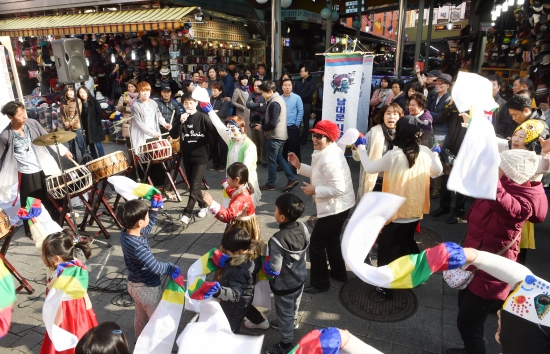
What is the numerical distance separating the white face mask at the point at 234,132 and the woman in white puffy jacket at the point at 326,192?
1.24m

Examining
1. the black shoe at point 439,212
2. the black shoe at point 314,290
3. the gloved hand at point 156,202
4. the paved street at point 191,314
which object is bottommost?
the paved street at point 191,314

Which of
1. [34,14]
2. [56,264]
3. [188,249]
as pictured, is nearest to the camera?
[56,264]

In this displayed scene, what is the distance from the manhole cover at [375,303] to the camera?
3635 millimetres

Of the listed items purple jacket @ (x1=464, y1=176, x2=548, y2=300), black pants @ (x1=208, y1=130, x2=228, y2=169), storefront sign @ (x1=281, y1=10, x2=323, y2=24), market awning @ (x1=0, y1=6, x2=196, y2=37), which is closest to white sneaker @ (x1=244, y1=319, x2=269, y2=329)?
purple jacket @ (x1=464, y1=176, x2=548, y2=300)

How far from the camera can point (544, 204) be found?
106 inches

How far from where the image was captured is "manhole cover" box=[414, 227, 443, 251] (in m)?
4.91

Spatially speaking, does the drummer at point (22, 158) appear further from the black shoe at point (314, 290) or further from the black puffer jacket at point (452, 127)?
the black puffer jacket at point (452, 127)

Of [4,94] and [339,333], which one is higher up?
[4,94]

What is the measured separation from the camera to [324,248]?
154 inches

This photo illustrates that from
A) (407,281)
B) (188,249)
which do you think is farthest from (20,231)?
(407,281)

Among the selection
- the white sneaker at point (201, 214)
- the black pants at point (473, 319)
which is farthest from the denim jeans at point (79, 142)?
the black pants at point (473, 319)

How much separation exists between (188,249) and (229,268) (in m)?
2.17

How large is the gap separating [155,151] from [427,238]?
4.32m

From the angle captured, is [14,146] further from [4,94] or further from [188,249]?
[4,94]
